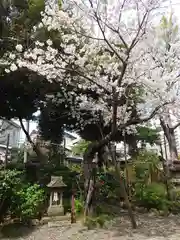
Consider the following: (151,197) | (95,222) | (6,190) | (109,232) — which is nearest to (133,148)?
(151,197)

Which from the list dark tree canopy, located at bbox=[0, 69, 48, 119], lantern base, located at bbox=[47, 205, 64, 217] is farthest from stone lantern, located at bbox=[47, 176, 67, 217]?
dark tree canopy, located at bbox=[0, 69, 48, 119]

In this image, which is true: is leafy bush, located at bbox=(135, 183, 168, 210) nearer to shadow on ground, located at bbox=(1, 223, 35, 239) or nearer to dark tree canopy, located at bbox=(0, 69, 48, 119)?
shadow on ground, located at bbox=(1, 223, 35, 239)

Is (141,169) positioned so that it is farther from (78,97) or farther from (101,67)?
(101,67)

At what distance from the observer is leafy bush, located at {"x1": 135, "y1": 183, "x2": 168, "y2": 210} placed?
816cm

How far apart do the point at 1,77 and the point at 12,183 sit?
4.13m

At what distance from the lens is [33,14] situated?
8.12 metres

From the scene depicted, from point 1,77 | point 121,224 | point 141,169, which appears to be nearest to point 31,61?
point 1,77

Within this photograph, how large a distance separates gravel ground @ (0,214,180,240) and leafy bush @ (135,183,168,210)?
1584mm

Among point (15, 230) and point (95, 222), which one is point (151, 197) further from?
point (15, 230)

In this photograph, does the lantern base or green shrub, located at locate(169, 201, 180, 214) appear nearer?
the lantern base

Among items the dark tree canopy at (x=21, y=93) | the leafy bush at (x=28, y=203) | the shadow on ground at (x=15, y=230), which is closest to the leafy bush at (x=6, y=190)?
the leafy bush at (x=28, y=203)

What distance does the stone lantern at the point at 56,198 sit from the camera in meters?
6.64

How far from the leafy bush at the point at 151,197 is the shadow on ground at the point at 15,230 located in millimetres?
4072

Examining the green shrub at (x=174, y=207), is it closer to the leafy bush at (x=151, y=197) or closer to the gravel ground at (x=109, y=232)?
the leafy bush at (x=151, y=197)
